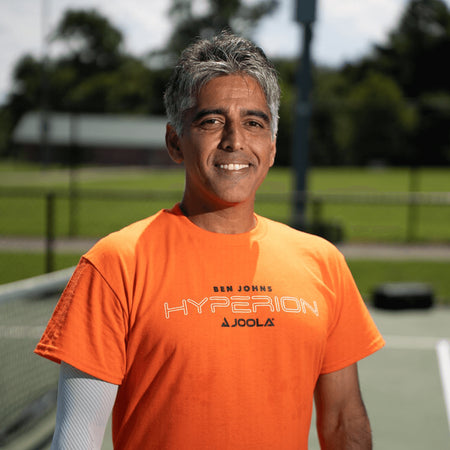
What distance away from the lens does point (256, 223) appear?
1795 millimetres

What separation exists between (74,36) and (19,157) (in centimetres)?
3076

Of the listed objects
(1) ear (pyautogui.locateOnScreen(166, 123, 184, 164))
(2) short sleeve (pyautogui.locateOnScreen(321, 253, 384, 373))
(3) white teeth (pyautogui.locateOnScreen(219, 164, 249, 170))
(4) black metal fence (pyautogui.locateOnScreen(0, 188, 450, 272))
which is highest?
(1) ear (pyautogui.locateOnScreen(166, 123, 184, 164))

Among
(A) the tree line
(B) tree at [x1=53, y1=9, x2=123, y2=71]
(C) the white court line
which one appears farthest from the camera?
(B) tree at [x1=53, y1=9, x2=123, y2=71]

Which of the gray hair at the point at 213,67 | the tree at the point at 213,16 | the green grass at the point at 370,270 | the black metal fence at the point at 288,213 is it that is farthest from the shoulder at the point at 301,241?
the tree at the point at 213,16

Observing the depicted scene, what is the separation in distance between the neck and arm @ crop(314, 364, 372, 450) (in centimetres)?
52

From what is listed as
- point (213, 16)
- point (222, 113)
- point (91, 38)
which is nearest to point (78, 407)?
point (222, 113)

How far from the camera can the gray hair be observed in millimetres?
1613

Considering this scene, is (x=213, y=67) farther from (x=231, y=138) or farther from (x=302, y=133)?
(x=302, y=133)

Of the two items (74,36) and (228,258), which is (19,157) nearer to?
(74,36)

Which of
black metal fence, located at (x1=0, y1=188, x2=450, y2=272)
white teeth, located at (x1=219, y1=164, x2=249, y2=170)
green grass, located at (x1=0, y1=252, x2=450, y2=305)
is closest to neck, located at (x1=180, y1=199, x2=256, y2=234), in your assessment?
white teeth, located at (x1=219, y1=164, x2=249, y2=170)

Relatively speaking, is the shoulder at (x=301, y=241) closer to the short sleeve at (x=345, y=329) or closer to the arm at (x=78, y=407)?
the short sleeve at (x=345, y=329)

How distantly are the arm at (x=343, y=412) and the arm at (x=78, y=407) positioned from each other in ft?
2.20

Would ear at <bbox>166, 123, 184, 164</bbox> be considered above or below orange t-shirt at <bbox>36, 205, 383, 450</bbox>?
above

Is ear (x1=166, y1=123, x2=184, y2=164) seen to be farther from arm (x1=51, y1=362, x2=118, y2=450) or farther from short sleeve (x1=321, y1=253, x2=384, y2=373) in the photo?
arm (x1=51, y1=362, x2=118, y2=450)
